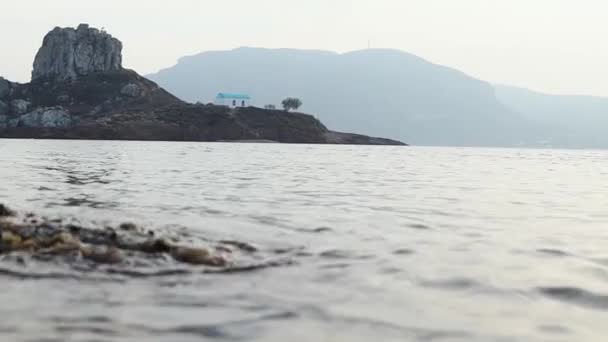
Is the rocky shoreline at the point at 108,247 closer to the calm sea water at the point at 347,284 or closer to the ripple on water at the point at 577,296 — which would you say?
the calm sea water at the point at 347,284

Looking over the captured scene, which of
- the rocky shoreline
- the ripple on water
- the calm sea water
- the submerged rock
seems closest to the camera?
the calm sea water

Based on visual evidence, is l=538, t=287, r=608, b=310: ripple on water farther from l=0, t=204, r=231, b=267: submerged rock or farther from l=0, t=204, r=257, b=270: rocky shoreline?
l=0, t=204, r=231, b=267: submerged rock

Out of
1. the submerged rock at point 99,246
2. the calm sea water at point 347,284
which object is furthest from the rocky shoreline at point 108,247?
the calm sea water at point 347,284

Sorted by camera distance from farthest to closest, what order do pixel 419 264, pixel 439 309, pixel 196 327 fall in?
pixel 419 264, pixel 439 309, pixel 196 327

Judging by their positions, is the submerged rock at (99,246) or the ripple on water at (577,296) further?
the submerged rock at (99,246)

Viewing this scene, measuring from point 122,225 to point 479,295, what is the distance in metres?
10.4

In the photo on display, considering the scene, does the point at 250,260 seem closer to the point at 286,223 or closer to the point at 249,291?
the point at 249,291

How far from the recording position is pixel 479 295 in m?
10.7

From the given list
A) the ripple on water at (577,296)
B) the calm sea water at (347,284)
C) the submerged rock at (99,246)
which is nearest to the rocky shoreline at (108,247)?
the submerged rock at (99,246)

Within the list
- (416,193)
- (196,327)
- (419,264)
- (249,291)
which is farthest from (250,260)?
Answer: (416,193)

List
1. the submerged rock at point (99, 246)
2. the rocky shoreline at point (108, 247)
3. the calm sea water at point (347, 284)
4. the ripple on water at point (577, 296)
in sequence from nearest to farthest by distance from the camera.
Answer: the calm sea water at point (347, 284) < the ripple on water at point (577, 296) < the rocky shoreline at point (108, 247) < the submerged rock at point (99, 246)

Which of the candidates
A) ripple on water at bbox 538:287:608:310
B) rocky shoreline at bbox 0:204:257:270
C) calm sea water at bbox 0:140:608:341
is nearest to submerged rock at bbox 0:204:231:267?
rocky shoreline at bbox 0:204:257:270

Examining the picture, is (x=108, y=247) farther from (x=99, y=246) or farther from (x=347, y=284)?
(x=347, y=284)

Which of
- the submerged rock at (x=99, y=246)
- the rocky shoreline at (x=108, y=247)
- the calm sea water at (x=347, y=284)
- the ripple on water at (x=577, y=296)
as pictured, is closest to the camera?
the calm sea water at (x=347, y=284)
